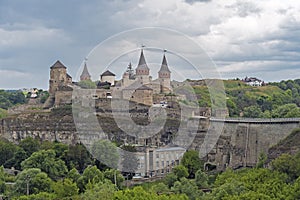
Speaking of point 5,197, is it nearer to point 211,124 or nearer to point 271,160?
point 271,160

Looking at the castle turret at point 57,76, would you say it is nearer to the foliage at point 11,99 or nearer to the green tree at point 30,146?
the green tree at point 30,146

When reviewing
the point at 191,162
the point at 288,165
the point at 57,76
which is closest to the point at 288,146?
the point at 288,165

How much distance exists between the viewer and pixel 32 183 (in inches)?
1663

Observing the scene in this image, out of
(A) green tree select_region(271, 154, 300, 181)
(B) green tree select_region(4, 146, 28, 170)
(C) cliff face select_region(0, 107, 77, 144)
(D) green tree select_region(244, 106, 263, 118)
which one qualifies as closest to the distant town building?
(D) green tree select_region(244, 106, 263, 118)

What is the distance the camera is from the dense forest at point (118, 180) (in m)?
33.2

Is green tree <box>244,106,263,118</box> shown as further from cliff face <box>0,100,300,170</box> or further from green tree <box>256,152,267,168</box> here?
green tree <box>256,152,267,168</box>

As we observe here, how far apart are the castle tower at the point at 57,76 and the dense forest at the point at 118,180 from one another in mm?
20979

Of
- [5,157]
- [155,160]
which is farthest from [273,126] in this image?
[5,157]

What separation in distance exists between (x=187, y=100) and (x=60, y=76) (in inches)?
678

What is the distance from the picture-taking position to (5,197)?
4134 cm

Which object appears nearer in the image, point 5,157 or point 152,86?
point 5,157

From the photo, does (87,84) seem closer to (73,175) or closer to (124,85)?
(124,85)

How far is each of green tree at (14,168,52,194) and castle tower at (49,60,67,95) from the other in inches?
1413

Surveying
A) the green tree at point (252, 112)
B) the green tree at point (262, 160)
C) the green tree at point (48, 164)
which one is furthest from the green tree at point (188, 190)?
the green tree at point (252, 112)
